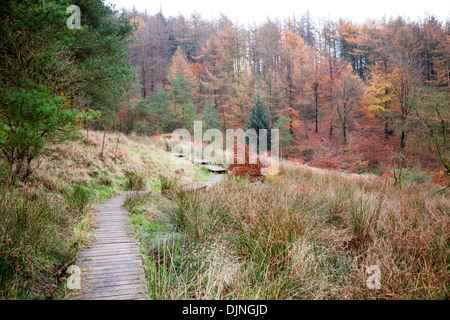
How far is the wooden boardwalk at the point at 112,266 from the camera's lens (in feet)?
6.61

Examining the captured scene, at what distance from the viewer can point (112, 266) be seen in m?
2.43

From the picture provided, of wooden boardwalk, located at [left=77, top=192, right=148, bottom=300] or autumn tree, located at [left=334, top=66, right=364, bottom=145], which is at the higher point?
autumn tree, located at [left=334, top=66, right=364, bottom=145]

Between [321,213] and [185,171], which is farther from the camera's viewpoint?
[185,171]

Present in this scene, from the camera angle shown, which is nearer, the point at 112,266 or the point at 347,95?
the point at 112,266

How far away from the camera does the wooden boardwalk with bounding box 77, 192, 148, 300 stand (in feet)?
6.61

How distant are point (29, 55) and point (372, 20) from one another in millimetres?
38358

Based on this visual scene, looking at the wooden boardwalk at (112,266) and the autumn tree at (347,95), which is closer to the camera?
the wooden boardwalk at (112,266)

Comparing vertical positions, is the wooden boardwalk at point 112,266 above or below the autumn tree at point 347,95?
below

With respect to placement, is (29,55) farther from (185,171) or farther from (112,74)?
(185,171)

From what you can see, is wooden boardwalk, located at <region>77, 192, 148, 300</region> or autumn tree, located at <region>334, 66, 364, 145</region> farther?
autumn tree, located at <region>334, 66, 364, 145</region>

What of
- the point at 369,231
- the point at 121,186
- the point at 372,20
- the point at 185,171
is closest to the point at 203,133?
the point at 185,171

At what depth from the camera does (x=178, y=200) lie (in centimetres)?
383
